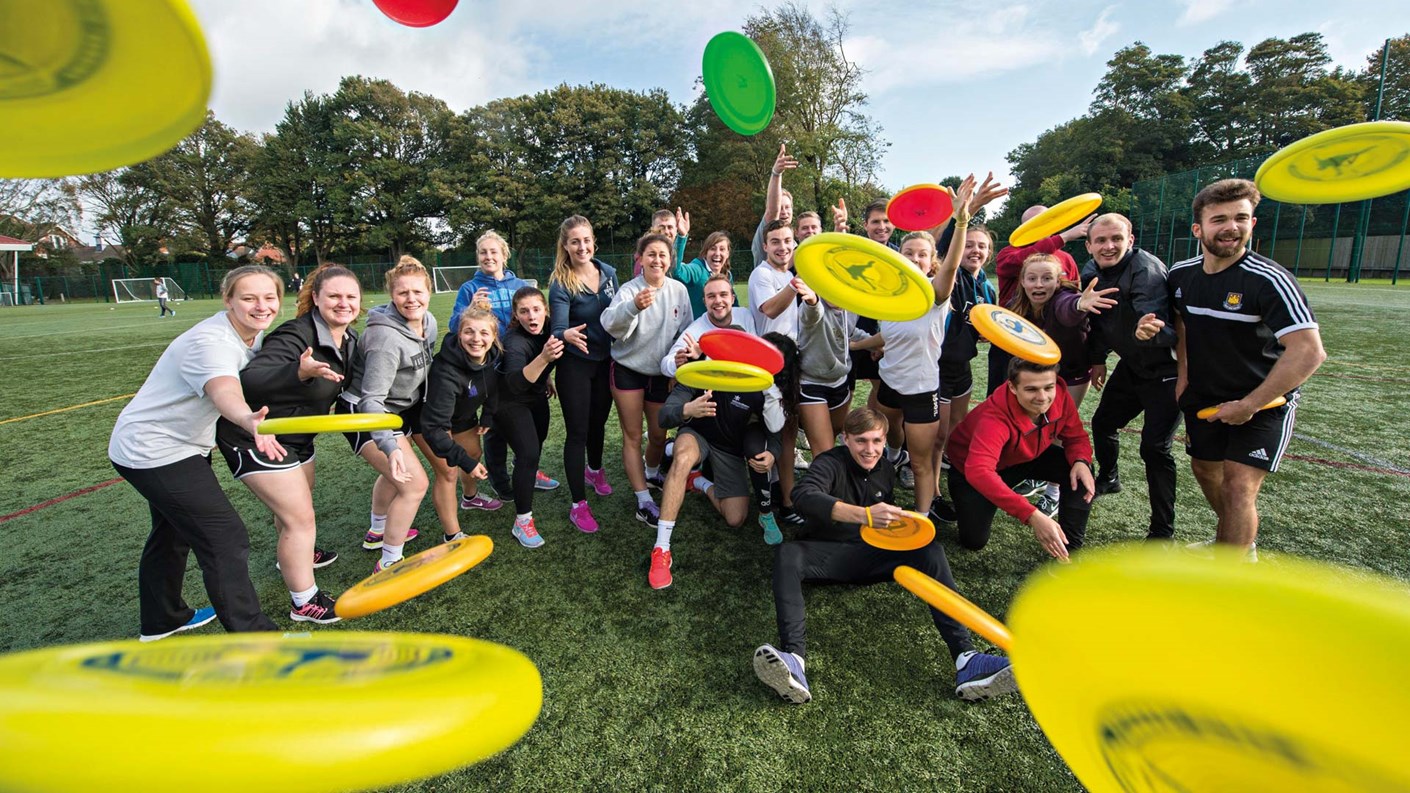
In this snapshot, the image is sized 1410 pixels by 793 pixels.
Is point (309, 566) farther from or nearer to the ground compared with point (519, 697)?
nearer to the ground

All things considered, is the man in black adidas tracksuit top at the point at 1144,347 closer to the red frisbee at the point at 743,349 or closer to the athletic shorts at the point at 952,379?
the athletic shorts at the point at 952,379

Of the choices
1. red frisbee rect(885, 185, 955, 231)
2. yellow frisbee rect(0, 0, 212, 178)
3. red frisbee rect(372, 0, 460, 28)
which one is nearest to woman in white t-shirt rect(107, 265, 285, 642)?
yellow frisbee rect(0, 0, 212, 178)

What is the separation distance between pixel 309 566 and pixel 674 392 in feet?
7.91

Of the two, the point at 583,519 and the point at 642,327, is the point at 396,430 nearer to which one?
the point at 583,519

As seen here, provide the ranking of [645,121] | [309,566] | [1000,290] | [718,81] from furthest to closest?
1. [645,121]
2. [1000,290]
3. [718,81]
4. [309,566]

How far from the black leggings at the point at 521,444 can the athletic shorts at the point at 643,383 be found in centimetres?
69

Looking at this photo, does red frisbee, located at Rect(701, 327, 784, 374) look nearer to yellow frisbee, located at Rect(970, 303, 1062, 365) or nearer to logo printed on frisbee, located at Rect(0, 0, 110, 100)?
yellow frisbee, located at Rect(970, 303, 1062, 365)

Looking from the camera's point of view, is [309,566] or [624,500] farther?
[624,500]

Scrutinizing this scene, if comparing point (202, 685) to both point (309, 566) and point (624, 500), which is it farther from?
point (624, 500)

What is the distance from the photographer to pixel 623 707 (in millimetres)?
2545

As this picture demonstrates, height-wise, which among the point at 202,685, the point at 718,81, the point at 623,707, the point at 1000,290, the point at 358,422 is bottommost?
the point at 623,707

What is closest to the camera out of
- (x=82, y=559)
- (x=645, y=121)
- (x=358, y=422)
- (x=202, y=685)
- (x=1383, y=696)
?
(x=1383, y=696)

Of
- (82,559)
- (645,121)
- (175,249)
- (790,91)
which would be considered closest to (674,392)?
(82,559)

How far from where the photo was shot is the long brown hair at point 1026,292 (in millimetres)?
4305
